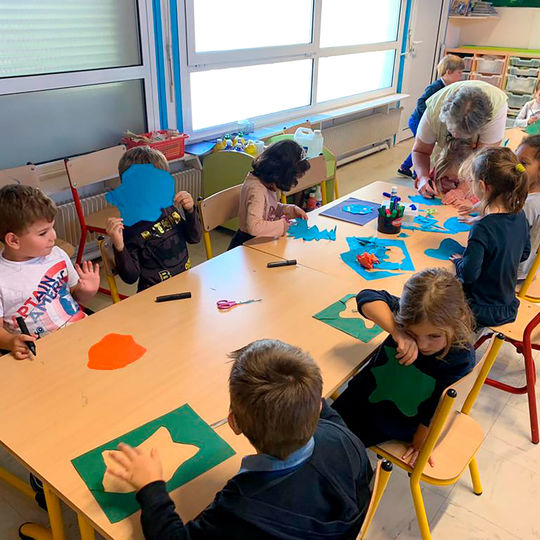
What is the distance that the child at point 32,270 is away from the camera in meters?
1.62

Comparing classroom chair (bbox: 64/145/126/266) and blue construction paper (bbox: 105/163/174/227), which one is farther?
classroom chair (bbox: 64/145/126/266)

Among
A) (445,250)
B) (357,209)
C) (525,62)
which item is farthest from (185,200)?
(525,62)

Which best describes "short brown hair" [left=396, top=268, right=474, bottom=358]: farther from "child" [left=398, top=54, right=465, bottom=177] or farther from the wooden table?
"child" [left=398, top=54, right=465, bottom=177]

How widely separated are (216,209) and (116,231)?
592 mm

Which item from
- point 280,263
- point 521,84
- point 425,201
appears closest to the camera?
point 280,263

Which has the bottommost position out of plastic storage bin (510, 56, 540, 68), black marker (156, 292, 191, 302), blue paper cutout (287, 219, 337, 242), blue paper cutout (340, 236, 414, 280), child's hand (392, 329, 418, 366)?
blue paper cutout (287, 219, 337, 242)

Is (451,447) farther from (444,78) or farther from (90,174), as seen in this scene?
(444,78)

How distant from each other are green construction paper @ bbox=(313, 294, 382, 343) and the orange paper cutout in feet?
1.92

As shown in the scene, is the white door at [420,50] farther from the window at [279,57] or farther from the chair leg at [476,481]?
the chair leg at [476,481]

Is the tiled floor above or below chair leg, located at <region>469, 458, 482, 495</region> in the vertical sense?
below

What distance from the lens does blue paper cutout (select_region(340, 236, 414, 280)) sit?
1.99m

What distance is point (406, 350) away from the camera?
1.37 meters

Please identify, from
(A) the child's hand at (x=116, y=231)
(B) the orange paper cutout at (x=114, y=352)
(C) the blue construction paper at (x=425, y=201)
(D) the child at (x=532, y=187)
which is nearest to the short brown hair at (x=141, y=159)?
(A) the child's hand at (x=116, y=231)

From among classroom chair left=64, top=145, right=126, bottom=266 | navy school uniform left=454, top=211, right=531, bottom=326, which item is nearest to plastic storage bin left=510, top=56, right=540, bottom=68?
navy school uniform left=454, top=211, right=531, bottom=326
